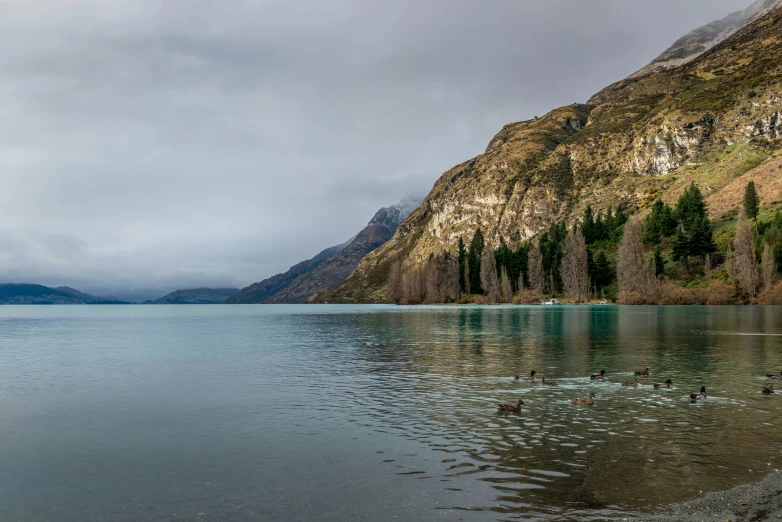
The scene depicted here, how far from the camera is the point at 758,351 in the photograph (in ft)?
153

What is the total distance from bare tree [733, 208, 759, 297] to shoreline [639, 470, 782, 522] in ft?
477

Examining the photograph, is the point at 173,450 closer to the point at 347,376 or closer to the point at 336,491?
the point at 336,491

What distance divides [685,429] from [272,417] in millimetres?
18956

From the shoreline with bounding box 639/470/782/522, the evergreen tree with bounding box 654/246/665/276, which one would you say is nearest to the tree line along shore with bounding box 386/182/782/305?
the evergreen tree with bounding box 654/246/665/276

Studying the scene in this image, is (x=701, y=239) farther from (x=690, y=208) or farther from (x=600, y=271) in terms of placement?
(x=600, y=271)

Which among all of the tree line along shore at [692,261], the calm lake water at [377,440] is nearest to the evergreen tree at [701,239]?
the tree line along shore at [692,261]

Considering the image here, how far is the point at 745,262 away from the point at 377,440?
486 feet

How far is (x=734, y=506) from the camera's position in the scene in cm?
1380

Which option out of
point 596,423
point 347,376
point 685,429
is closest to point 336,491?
point 596,423

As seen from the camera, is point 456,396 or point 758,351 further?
point 758,351

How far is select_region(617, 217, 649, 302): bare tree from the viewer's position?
6555 inches

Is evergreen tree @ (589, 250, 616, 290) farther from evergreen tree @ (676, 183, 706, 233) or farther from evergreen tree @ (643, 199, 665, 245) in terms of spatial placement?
evergreen tree @ (676, 183, 706, 233)

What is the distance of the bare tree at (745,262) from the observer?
13525 centimetres

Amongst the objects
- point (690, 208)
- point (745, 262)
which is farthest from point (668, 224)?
point (745, 262)
